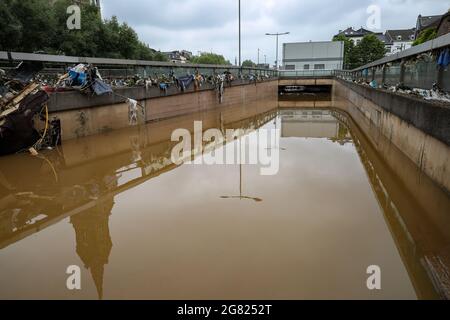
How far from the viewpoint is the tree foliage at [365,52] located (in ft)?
193

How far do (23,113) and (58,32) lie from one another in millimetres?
24092

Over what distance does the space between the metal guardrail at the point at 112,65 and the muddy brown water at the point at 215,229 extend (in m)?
3.21

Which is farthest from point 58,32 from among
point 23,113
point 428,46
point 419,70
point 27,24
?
point 428,46

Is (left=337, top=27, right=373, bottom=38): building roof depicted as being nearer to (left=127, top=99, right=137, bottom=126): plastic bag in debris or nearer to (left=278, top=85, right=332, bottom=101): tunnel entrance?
(left=278, top=85, right=332, bottom=101): tunnel entrance

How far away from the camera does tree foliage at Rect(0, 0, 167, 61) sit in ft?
76.2

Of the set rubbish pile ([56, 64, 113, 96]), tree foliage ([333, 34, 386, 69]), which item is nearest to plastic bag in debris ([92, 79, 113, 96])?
rubbish pile ([56, 64, 113, 96])

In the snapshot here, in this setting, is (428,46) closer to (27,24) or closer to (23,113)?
(23,113)

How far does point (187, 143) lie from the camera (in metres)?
Answer: 11.4

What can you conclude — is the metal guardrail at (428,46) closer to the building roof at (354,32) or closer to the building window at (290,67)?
the building window at (290,67)

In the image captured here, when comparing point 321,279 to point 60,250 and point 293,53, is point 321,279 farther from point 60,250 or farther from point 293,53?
point 293,53

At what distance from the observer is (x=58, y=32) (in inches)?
1113

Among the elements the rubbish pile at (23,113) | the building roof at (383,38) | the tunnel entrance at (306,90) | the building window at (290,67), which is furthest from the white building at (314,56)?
the building roof at (383,38)

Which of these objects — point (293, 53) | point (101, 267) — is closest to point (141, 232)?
point (101, 267)

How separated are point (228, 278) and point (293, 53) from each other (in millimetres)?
54517
